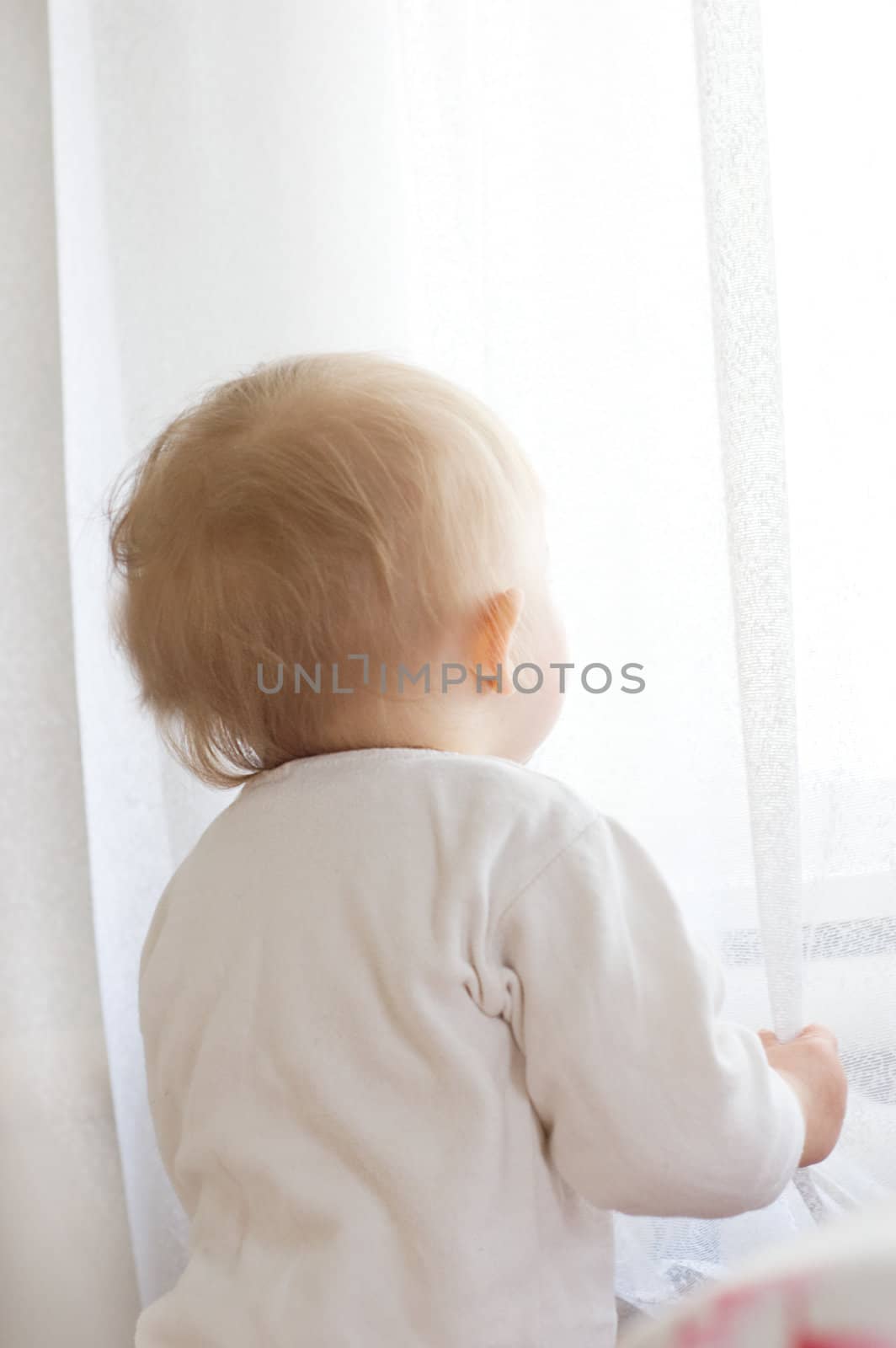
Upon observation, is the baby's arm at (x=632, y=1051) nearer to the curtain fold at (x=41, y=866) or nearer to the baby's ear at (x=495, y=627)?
the baby's ear at (x=495, y=627)

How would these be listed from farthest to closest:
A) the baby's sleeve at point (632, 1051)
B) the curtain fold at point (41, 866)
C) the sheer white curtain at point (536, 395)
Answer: the curtain fold at point (41, 866)
the sheer white curtain at point (536, 395)
the baby's sleeve at point (632, 1051)

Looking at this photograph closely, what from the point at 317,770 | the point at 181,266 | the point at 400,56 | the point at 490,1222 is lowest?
the point at 490,1222

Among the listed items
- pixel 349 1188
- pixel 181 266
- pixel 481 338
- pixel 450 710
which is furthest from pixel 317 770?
pixel 181 266

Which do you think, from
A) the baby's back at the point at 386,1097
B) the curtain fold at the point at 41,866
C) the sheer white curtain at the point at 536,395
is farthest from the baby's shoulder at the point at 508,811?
the curtain fold at the point at 41,866

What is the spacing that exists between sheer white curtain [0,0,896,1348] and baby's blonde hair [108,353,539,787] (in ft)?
0.48

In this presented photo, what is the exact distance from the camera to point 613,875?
2.29ft

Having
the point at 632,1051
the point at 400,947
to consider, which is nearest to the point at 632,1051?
the point at 632,1051

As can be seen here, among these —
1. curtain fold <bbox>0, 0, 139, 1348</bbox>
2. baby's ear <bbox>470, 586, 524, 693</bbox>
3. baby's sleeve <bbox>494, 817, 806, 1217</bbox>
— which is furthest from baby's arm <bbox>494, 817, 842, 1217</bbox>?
curtain fold <bbox>0, 0, 139, 1348</bbox>

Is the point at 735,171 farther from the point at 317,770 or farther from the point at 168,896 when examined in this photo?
the point at 168,896

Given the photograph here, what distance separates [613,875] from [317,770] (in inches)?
7.0

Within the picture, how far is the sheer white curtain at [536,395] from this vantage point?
0.78 meters

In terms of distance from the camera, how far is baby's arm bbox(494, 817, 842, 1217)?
0.67 metres

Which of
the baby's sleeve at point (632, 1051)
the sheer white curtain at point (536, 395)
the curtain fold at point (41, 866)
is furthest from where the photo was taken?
the curtain fold at point (41, 866)

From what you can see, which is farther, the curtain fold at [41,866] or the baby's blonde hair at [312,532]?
the curtain fold at [41,866]
